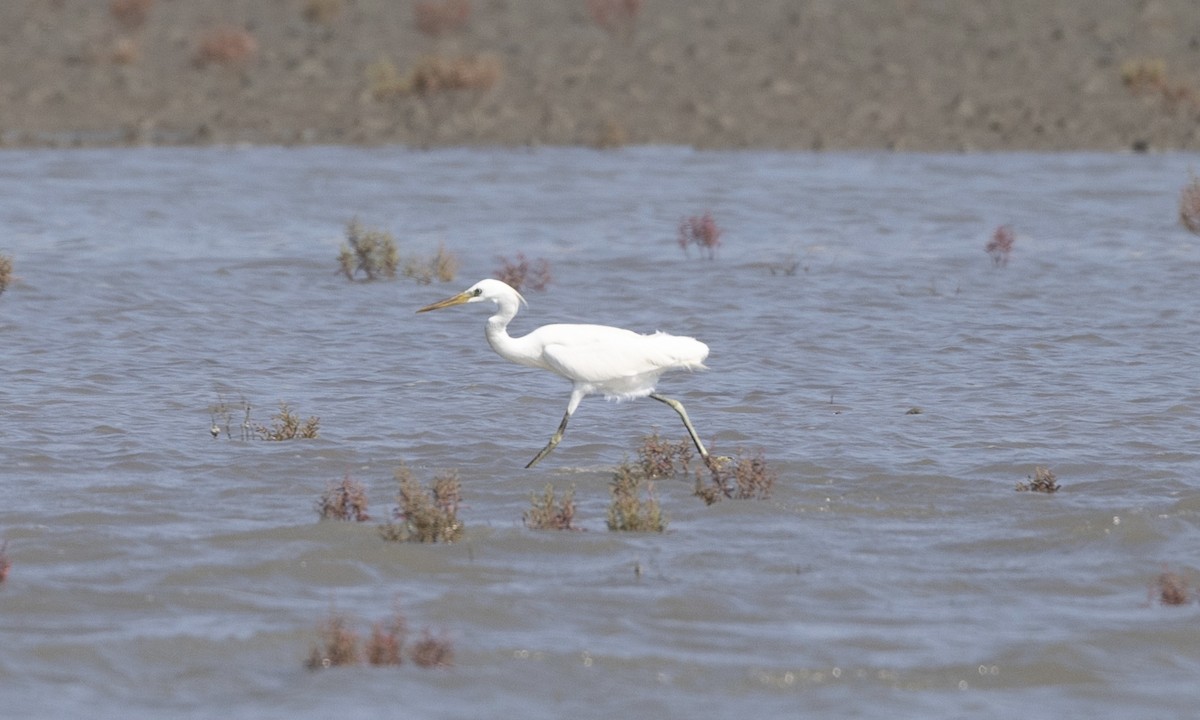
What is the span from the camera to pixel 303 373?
1259 cm

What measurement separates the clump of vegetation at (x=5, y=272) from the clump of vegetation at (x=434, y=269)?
11.5ft

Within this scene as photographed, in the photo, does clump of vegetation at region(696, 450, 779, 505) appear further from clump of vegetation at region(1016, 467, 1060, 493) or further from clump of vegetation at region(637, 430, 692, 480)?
clump of vegetation at region(1016, 467, 1060, 493)

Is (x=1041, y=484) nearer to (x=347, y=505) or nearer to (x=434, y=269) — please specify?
(x=347, y=505)

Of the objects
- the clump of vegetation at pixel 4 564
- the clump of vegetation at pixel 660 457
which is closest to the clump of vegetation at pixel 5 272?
the clump of vegetation at pixel 660 457

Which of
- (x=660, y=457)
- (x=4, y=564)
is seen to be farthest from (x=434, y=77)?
(x=4, y=564)

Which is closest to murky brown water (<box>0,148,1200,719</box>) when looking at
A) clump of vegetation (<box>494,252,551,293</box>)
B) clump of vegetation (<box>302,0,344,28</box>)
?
clump of vegetation (<box>494,252,551,293</box>)

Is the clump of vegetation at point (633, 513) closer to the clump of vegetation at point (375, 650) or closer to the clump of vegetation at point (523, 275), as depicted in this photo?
the clump of vegetation at point (375, 650)

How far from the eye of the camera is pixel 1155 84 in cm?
2911

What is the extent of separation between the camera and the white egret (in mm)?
9484

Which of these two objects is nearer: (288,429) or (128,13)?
(288,429)

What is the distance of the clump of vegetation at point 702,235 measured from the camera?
1797 centimetres

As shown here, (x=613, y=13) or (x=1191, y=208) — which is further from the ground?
(x=613, y=13)

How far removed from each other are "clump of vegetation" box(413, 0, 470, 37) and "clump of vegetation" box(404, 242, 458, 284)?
741 inches

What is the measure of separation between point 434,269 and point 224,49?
53.9 ft
